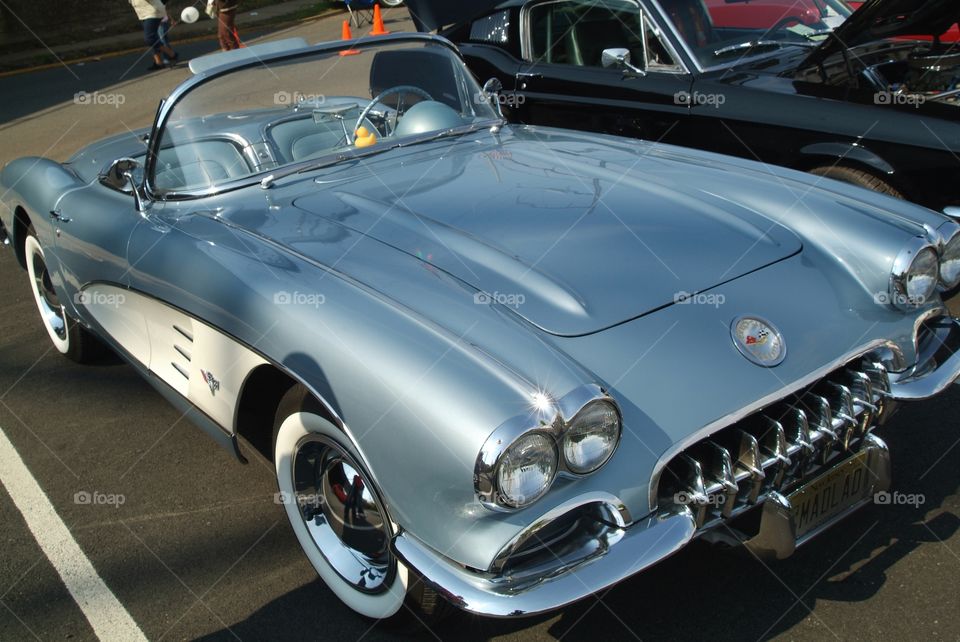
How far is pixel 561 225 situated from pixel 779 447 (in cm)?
96

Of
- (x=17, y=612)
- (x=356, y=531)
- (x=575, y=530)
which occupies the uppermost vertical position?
(x=575, y=530)

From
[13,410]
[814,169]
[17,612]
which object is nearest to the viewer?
[17,612]

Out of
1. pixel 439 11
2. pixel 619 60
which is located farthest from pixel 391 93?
pixel 439 11

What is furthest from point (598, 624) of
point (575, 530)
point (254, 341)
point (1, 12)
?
point (1, 12)

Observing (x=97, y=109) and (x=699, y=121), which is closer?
(x=699, y=121)

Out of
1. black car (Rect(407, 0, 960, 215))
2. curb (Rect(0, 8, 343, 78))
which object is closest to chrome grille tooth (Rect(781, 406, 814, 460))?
black car (Rect(407, 0, 960, 215))

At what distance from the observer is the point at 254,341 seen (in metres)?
2.56

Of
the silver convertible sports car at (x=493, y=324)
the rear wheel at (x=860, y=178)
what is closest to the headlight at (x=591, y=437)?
the silver convertible sports car at (x=493, y=324)

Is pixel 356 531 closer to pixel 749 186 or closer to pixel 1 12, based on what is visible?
pixel 749 186

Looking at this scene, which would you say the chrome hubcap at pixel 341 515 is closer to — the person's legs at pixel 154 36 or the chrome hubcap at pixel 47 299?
the chrome hubcap at pixel 47 299

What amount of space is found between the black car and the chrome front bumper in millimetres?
2410

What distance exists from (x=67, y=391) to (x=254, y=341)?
2.14m

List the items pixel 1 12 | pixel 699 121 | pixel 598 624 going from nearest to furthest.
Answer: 1. pixel 598 624
2. pixel 699 121
3. pixel 1 12

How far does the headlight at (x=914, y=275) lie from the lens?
279cm
